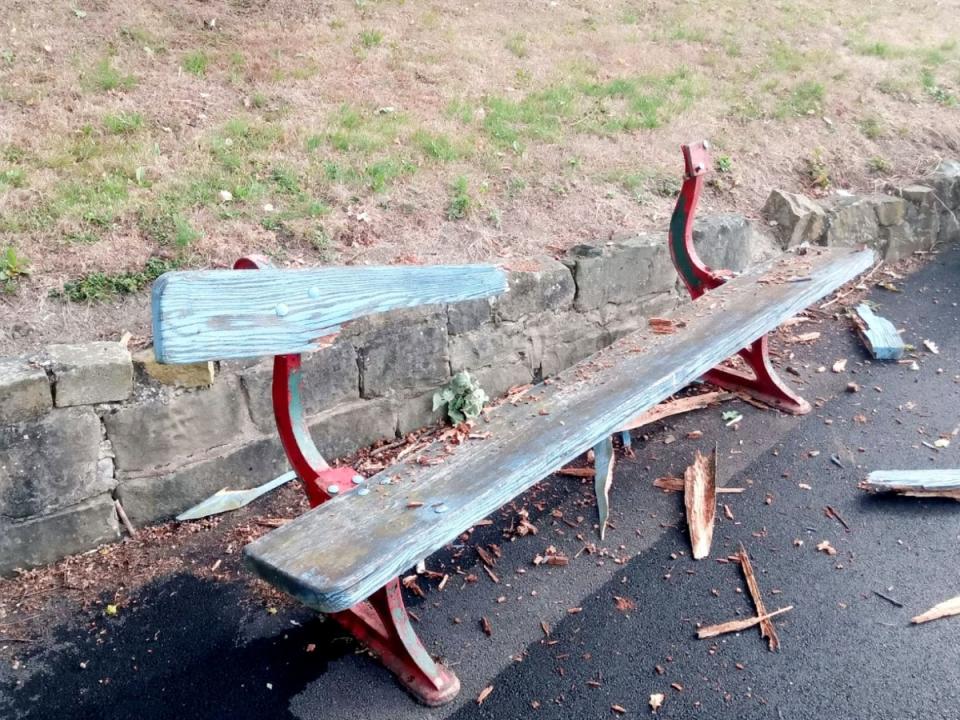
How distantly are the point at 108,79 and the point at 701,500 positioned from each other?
4.02 metres

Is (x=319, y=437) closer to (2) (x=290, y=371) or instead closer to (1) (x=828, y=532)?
(2) (x=290, y=371)

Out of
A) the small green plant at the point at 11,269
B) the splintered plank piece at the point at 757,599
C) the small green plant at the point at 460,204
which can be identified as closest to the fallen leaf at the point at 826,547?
the splintered plank piece at the point at 757,599

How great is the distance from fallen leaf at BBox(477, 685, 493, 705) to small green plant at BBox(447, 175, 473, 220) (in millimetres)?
2609

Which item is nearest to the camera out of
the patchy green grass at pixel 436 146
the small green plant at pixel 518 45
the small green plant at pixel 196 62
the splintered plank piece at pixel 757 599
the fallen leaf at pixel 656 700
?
the fallen leaf at pixel 656 700

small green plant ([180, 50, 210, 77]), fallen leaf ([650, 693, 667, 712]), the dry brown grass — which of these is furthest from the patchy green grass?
fallen leaf ([650, 693, 667, 712])

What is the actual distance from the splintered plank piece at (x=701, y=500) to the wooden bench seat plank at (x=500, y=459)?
582 millimetres

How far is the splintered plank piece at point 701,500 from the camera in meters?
3.26

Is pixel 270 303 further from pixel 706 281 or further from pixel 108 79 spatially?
pixel 108 79

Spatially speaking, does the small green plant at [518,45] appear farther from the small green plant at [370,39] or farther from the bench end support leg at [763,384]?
the bench end support leg at [763,384]

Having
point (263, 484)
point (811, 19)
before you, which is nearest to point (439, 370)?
point (263, 484)

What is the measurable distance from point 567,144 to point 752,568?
10.4 feet

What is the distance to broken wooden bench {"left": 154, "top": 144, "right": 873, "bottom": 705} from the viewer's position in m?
2.16

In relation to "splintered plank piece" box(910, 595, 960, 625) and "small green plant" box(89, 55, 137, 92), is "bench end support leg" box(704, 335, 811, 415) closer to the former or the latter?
"splintered plank piece" box(910, 595, 960, 625)

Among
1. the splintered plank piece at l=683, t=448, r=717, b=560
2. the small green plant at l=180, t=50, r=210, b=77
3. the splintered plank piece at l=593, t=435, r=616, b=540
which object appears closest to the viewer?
the splintered plank piece at l=593, t=435, r=616, b=540
